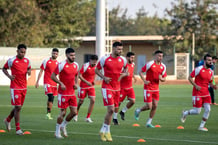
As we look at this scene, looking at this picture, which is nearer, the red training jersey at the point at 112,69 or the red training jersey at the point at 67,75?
the red training jersey at the point at 112,69

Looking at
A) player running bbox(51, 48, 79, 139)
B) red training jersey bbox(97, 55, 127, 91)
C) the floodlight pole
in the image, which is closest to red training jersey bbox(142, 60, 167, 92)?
red training jersey bbox(97, 55, 127, 91)

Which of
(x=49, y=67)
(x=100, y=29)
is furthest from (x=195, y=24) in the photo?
(x=49, y=67)

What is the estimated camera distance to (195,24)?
6812cm

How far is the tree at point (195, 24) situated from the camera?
66.5 metres

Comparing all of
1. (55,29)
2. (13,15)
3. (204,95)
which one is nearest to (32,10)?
(13,15)

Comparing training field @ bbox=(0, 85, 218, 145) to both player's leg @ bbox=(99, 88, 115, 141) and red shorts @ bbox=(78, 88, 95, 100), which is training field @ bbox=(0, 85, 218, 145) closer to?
player's leg @ bbox=(99, 88, 115, 141)

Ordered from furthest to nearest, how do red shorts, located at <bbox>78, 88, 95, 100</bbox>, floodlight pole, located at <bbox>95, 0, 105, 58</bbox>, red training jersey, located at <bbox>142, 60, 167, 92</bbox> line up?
floodlight pole, located at <bbox>95, 0, 105, 58</bbox> → red shorts, located at <bbox>78, 88, 95, 100</bbox> → red training jersey, located at <bbox>142, 60, 167, 92</bbox>

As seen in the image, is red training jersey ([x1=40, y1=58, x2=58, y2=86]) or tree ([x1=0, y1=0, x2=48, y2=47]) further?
tree ([x1=0, y1=0, x2=48, y2=47])

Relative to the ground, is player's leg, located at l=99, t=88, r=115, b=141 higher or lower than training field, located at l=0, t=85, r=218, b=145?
higher

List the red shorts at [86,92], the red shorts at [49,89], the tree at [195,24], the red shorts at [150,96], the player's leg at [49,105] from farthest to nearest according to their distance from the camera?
the tree at [195,24]
the red shorts at [49,89]
the player's leg at [49,105]
the red shorts at [86,92]
the red shorts at [150,96]

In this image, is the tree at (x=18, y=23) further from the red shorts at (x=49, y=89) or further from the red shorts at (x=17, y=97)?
the red shorts at (x=17, y=97)

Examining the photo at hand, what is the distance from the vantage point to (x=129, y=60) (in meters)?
20.4

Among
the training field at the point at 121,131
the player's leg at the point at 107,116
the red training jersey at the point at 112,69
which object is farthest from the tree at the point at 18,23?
the player's leg at the point at 107,116

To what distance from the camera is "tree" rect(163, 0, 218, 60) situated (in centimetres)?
6650
